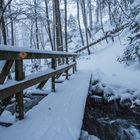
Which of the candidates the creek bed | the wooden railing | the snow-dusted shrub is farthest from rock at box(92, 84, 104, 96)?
the wooden railing

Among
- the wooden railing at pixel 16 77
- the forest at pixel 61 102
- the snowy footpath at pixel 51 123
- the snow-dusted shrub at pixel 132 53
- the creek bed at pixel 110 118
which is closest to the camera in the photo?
the wooden railing at pixel 16 77

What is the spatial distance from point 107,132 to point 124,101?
3.20m

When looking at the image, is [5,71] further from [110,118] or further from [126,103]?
[126,103]

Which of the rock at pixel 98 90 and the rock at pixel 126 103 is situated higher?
the rock at pixel 98 90

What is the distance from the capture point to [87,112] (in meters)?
8.77

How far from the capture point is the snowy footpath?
3688 millimetres

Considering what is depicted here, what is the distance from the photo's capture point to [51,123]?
4285mm

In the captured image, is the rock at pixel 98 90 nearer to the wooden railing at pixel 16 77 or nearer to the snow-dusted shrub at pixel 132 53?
the snow-dusted shrub at pixel 132 53

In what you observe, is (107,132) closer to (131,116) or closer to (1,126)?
(131,116)

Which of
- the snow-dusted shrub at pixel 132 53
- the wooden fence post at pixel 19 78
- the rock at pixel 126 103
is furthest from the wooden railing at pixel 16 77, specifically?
the snow-dusted shrub at pixel 132 53

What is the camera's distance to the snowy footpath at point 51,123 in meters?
3.69

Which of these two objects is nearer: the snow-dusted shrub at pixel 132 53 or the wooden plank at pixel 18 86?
the wooden plank at pixel 18 86

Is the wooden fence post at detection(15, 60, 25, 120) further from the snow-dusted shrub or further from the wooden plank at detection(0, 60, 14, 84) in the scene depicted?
the snow-dusted shrub

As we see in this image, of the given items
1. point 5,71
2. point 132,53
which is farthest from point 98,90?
point 5,71
